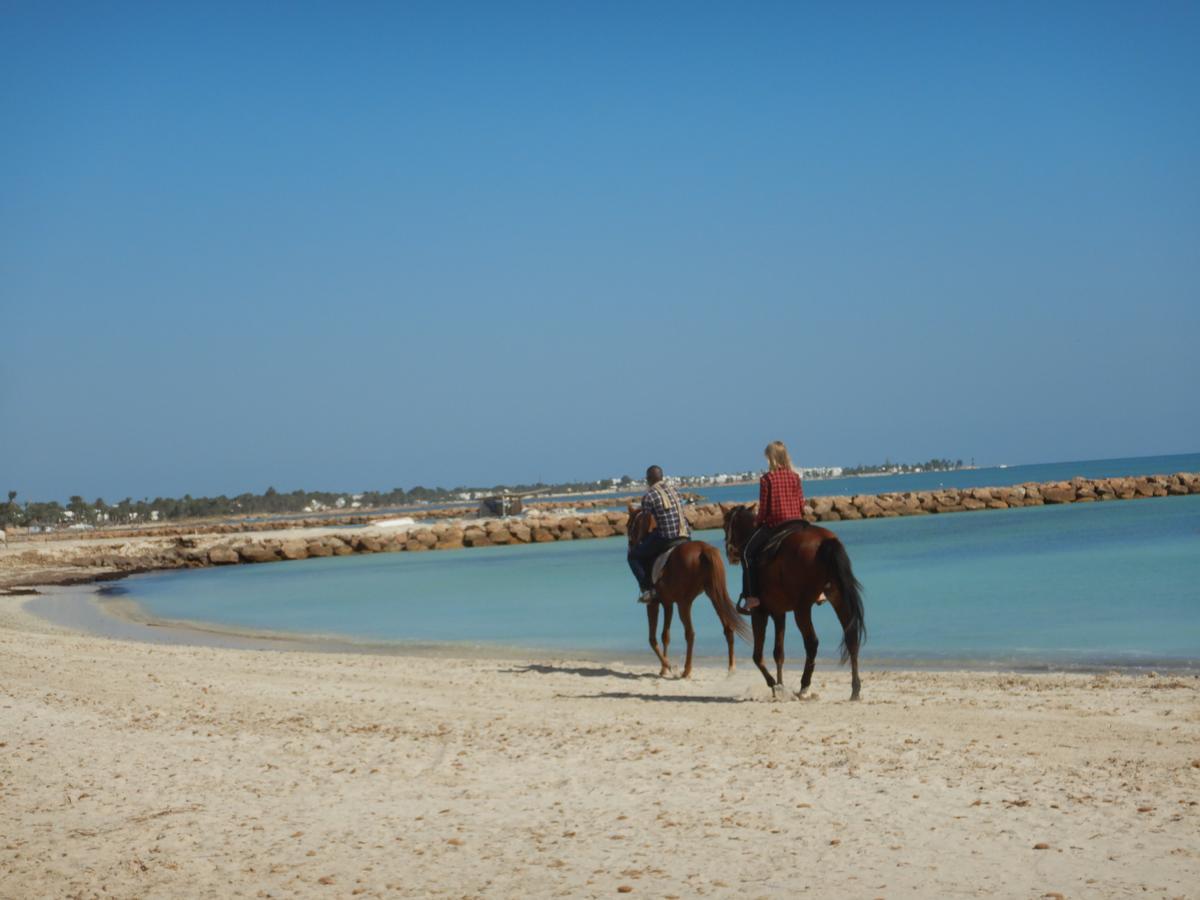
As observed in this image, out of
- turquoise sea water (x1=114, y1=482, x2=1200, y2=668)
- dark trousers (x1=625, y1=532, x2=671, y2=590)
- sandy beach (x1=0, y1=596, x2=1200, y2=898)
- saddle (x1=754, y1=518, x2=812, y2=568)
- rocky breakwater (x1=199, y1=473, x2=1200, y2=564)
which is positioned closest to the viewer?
sandy beach (x1=0, y1=596, x2=1200, y2=898)

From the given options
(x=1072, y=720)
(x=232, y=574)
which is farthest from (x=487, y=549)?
(x=1072, y=720)

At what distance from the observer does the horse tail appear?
11.0 meters

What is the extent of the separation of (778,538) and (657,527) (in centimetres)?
238

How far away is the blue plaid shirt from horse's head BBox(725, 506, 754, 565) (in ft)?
3.13

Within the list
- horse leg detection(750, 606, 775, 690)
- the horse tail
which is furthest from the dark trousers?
horse leg detection(750, 606, 775, 690)

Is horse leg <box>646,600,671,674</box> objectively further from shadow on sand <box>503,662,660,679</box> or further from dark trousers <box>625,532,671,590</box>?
dark trousers <box>625,532,671,590</box>

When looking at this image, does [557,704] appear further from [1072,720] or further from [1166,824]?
[1166,824]

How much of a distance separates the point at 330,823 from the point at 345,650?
1035 centimetres

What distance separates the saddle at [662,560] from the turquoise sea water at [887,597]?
99.8 inches

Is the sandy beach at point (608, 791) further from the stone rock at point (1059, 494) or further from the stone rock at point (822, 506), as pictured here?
the stone rock at point (1059, 494)

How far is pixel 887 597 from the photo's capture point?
19.5 m

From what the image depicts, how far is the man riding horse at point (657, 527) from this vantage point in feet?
38.1

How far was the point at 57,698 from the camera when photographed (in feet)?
33.7

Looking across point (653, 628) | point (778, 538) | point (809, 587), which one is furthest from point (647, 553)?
point (809, 587)
